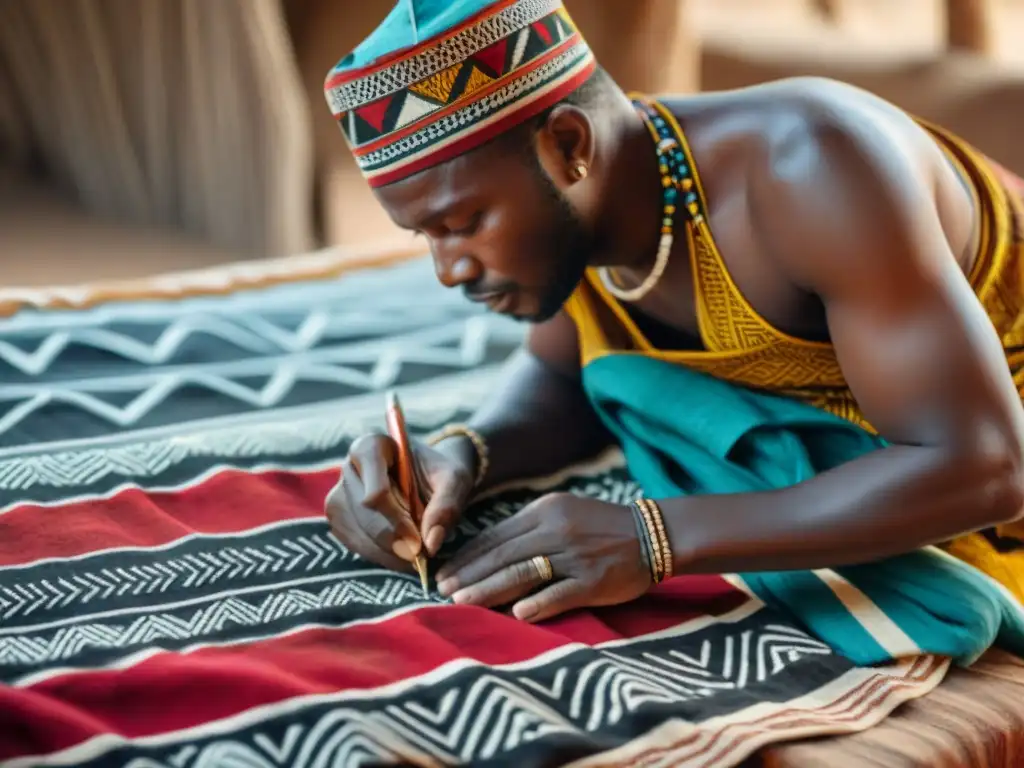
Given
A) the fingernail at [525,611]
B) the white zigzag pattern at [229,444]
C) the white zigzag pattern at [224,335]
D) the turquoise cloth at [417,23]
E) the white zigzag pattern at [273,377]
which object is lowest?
the fingernail at [525,611]

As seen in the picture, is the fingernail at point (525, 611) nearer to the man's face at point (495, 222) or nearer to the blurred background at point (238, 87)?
the man's face at point (495, 222)

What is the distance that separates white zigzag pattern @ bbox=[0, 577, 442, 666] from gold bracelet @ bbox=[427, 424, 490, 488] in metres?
0.20

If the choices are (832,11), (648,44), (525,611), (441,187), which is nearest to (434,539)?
(525,611)

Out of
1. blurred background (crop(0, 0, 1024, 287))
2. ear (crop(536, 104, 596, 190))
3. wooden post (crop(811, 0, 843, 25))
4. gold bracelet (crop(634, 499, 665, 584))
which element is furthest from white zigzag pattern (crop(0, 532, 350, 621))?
wooden post (crop(811, 0, 843, 25))

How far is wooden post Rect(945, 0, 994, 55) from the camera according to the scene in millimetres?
2348

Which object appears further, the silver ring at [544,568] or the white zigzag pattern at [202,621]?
the silver ring at [544,568]

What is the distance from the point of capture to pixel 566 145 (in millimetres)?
1154

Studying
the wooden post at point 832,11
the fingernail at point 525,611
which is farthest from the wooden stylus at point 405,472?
the wooden post at point 832,11

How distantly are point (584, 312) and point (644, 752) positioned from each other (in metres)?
0.62

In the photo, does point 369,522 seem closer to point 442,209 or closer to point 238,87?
point 442,209

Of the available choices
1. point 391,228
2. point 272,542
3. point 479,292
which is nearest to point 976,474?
point 479,292

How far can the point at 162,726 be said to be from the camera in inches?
35.2

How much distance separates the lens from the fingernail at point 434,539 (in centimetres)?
117

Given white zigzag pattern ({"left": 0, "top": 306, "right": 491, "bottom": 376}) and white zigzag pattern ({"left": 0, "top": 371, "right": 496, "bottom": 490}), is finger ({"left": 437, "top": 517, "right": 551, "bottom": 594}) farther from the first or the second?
white zigzag pattern ({"left": 0, "top": 306, "right": 491, "bottom": 376})
